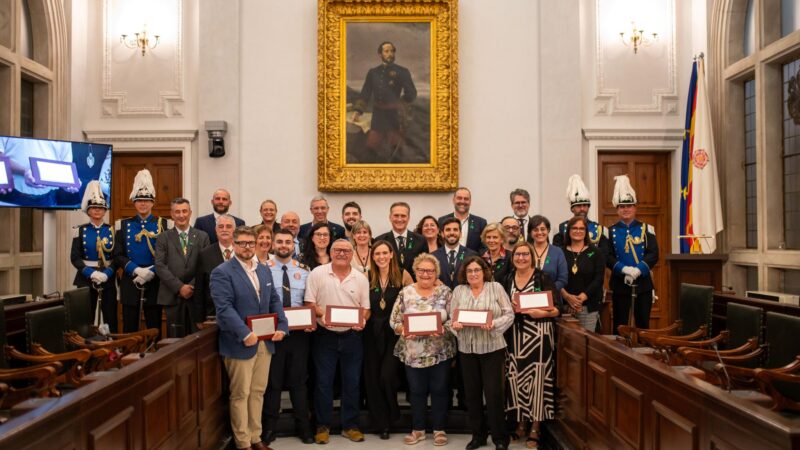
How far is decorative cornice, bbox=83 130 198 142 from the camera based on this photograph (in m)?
7.76

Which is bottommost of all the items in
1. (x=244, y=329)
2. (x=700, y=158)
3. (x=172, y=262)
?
(x=244, y=329)

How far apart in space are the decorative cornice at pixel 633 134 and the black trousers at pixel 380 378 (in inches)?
162

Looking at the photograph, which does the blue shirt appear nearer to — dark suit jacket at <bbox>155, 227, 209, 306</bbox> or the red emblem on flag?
dark suit jacket at <bbox>155, 227, 209, 306</bbox>

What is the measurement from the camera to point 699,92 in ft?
24.0

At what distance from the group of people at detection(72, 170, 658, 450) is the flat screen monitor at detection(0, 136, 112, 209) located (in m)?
1.21

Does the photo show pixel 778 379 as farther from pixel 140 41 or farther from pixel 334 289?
pixel 140 41

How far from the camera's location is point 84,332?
4812mm

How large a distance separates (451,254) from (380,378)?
3.61ft


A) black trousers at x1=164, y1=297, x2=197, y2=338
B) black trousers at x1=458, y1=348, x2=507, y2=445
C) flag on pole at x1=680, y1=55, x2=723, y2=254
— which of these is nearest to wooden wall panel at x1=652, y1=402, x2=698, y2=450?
black trousers at x1=458, y1=348, x2=507, y2=445

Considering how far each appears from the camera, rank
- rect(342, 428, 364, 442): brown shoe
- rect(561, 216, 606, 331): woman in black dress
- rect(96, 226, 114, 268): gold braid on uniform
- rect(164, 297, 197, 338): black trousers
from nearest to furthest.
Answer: rect(342, 428, 364, 442): brown shoe → rect(561, 216, 606, 331): woman in black dress → rect(164, 297, 197, 338): black trousers → rect(96, 226, 114, 268): gold braid on uniform

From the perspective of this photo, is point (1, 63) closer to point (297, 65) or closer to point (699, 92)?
point (297, 65)

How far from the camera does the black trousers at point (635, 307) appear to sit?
5789 mm

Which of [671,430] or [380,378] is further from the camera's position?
[380,378]

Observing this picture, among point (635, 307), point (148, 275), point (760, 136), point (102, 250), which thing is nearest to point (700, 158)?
point (760, 136)
